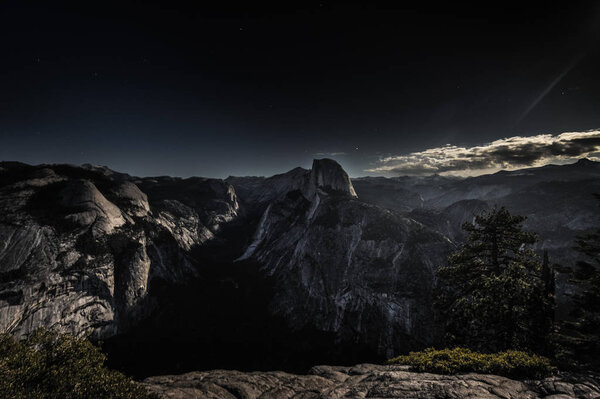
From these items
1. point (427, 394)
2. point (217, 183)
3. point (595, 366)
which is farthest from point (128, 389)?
point (217, 183)

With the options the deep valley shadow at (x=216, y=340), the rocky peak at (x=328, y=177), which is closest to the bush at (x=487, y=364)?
the deep valley shadow at (x=216, y=340)

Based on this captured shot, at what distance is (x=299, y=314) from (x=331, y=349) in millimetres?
12868

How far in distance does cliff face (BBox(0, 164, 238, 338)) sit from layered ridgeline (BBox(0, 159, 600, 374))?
0.69ft

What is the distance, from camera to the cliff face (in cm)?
3766

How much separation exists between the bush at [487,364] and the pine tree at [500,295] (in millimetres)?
4011

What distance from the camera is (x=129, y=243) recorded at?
5653cm

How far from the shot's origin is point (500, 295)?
15.7 meters

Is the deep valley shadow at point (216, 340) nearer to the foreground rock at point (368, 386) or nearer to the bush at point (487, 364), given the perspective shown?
the foreground rock at point (368, 386)

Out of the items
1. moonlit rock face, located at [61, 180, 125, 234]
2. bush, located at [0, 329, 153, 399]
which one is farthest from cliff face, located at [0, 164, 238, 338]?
bush, located at [0, 329, 153, 399]

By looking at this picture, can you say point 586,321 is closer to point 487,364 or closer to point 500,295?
point 500,295

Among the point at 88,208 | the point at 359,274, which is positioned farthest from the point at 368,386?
the point at 88,208

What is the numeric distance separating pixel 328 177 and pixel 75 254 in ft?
286

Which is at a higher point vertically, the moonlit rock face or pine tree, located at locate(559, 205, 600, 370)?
the moonlit rock face

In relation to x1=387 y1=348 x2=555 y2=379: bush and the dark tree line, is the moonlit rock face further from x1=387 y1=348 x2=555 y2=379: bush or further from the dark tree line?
the dark tree line
